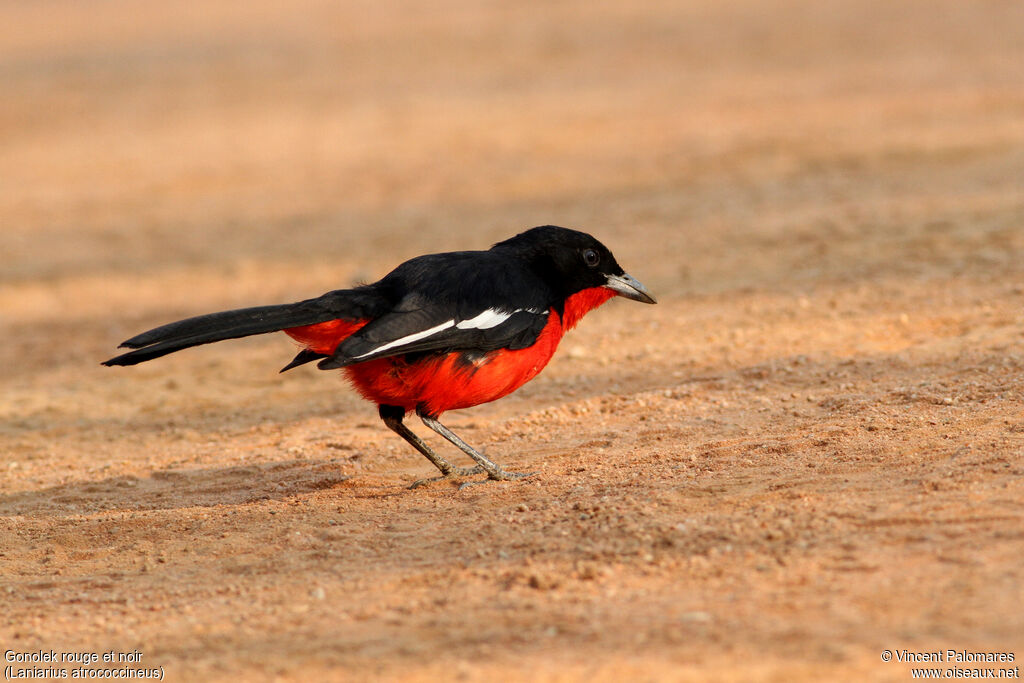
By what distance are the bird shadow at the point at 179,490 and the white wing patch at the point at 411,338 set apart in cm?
111

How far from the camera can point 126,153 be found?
59.0 ft

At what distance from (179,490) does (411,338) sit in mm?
1715

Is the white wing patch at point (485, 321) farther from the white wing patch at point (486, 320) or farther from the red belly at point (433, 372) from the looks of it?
the red belly at point (433, 372)

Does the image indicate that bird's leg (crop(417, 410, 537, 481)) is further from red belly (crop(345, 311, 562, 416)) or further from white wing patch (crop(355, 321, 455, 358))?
white wing patch (crop(355, 321, 455, 358))

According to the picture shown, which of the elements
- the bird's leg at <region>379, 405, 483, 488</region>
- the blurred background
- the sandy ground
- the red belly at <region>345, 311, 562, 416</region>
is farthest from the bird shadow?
the blurred background

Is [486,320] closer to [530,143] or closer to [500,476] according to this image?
[500,476]

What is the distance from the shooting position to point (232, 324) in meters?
5.05

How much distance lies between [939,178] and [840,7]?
43.1ft

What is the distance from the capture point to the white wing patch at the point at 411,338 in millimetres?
5125

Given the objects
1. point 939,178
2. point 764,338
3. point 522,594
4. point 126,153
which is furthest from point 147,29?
point 522,594

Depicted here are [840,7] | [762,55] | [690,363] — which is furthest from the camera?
[840,7]

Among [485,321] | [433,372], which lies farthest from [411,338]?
[485,321]

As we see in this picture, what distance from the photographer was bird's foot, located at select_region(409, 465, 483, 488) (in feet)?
19.2

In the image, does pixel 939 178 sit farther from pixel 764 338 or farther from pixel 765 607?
pixel 765 607
